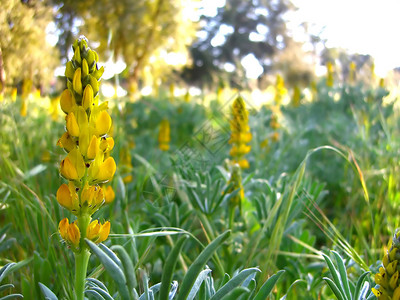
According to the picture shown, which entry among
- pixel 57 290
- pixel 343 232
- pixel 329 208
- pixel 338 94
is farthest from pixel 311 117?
pixel 57 290

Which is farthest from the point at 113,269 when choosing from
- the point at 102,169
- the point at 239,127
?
the point at 239,127

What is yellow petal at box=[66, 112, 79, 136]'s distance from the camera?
59 cm

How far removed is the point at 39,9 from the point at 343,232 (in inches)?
59.8

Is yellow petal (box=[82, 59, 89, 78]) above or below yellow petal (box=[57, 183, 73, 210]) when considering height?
above

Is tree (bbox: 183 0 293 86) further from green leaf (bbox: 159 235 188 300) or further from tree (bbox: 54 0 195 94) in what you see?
green leaf (bbox: 159 235 188 300)

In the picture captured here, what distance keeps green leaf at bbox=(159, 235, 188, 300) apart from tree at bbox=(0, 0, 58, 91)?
919 millimetres

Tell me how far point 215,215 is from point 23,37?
0.93 meters

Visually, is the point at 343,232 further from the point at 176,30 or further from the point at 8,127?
the point at 176,30

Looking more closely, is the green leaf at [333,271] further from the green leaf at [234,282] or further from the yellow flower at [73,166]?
the yellow flower at [73,166]

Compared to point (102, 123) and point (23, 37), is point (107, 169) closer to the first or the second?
point (102, 123)

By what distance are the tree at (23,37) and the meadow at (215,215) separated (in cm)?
15

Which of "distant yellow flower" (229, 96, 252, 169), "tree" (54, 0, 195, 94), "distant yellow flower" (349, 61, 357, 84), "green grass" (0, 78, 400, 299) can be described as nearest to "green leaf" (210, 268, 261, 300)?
"green grass" (0, 78, 400, 299)

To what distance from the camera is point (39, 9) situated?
1400 mm

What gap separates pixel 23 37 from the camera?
1409mm
